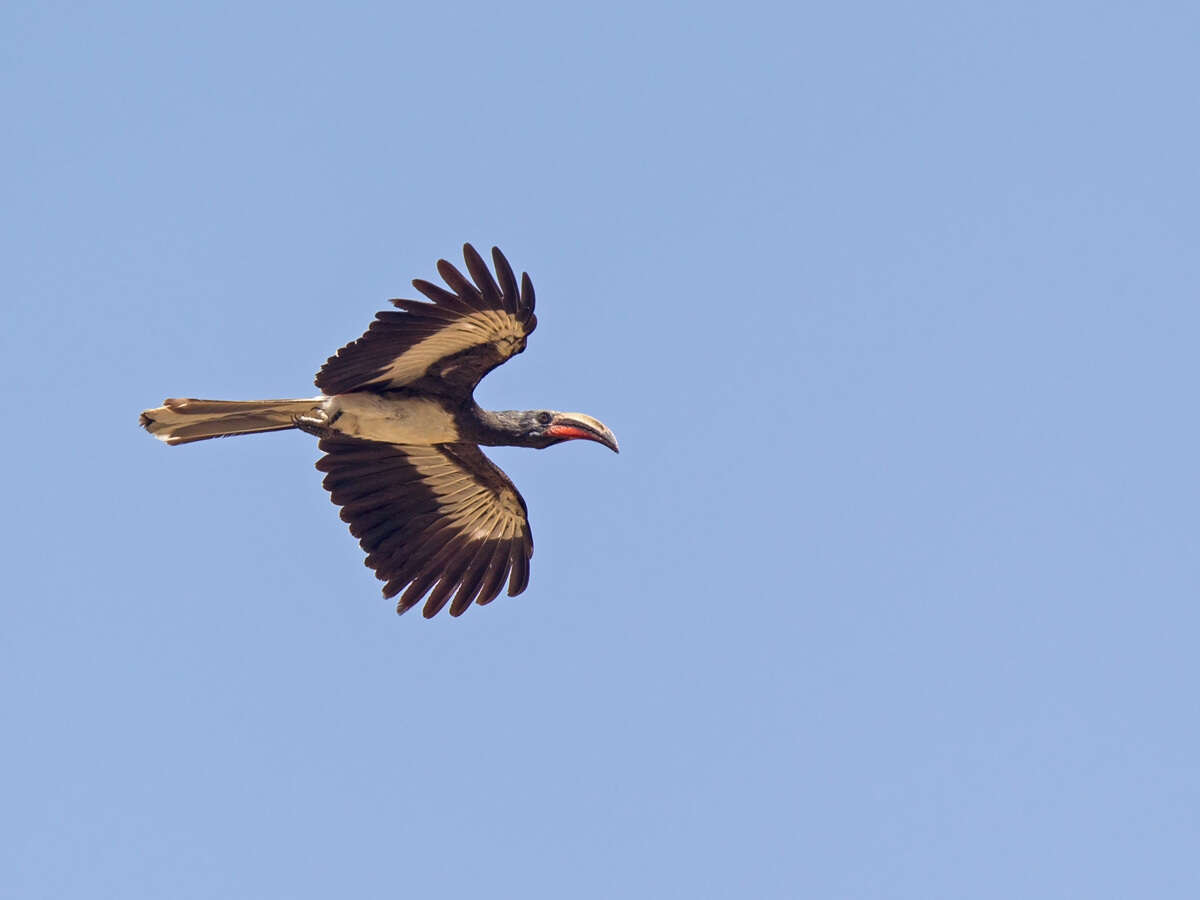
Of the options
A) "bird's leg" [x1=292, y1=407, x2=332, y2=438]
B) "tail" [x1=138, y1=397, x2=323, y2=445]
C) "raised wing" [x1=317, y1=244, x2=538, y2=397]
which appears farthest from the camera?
"bird's leg" [x1=292, y1=407, x2=332, y2=438]

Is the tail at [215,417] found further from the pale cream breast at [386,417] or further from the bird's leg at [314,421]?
the pale cream breast at [386,417]

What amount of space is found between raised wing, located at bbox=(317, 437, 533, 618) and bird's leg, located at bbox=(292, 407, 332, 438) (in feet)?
2.33

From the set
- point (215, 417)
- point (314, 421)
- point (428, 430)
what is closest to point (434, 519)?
point (428, 430)

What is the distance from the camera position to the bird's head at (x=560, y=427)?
17719 mm

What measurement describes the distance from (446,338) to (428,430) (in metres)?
1.41

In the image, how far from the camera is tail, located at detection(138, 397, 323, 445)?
17125 millimetres

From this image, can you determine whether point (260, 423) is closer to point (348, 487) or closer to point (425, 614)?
point (348, 487)

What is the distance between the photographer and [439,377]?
1723 cm

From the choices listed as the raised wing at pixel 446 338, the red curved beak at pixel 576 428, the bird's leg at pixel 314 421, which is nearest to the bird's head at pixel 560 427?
the red curved beak at pixel 576 428

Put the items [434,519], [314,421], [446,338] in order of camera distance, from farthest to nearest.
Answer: [434,519] < [314,421] < [446,338]

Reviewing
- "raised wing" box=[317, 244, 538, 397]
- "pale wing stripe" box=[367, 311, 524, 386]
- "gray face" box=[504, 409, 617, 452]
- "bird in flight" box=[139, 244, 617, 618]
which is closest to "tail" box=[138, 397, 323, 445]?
"bird in flight" box=[139, 244, 617, 618]

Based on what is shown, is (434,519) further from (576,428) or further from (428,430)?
(576,428)

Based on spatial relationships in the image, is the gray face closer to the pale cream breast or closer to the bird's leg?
the pale cream breast

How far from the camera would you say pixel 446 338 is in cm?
1658
